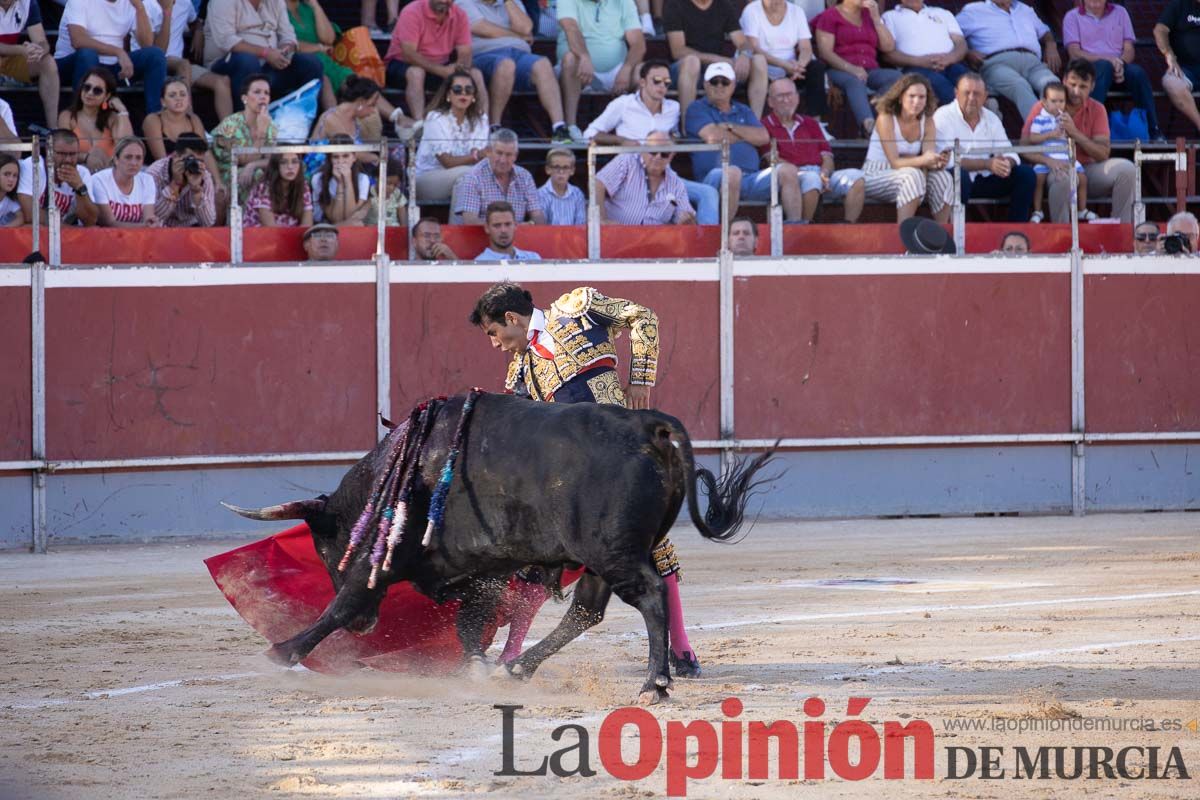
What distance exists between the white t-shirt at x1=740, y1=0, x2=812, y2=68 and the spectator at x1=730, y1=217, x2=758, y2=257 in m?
2.00

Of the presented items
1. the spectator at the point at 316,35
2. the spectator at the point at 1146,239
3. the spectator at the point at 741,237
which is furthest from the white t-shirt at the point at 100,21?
the spectator at the point at 1146,239

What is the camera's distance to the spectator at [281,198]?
9.59 metres

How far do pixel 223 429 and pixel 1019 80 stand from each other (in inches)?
245

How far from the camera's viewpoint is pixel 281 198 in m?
9.68

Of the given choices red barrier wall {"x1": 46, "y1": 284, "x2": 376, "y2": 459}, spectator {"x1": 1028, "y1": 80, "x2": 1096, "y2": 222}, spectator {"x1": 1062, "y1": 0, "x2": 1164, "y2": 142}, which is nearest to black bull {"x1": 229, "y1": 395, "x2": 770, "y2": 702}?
red barrier wall {"x1": 46, "y1": 284, "x2": 376, "y2": 459}

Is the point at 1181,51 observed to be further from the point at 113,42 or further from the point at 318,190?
the point at 113,42

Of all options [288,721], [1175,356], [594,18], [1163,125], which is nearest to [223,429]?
[594,18]

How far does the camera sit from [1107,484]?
417 inches

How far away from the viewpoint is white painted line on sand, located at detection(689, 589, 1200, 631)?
658 centimetres

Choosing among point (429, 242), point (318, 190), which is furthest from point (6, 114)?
point (429, 242)

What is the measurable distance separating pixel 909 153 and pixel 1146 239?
1544mm

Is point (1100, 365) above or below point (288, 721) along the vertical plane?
above

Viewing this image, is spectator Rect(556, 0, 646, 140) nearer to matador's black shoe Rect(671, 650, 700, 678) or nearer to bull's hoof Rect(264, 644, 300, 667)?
matador's black shoe Rect(671, 650, 700, 678)

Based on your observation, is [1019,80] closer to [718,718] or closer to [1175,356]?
[1175,356]
